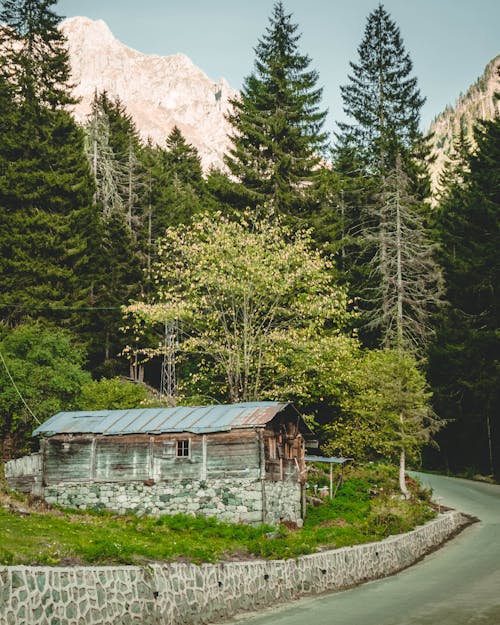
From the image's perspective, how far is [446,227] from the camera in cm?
5675

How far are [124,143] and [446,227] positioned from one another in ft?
107

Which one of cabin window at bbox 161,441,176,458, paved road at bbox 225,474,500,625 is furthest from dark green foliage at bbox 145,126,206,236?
paved road at bbox 225,474,500,625

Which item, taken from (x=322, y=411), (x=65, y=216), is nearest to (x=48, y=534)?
(x=322, y=411)

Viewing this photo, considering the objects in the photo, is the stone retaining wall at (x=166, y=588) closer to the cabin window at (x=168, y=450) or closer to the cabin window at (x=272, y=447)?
the cabin window at (x=272, y=447)

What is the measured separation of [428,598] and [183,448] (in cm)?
1145

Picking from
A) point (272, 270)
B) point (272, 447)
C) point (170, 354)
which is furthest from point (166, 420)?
point (272, 270)

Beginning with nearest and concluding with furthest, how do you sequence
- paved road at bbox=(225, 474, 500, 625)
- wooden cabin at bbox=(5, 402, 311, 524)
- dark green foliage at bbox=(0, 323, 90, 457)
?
paved road at bbox=(225, 474, 500, 625)
wooden cabin at bbox=(5, 402, 311, 524)
dark green foliage at bbox=(0, 323, 90, 457)

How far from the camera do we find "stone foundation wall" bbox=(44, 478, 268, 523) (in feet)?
78.5

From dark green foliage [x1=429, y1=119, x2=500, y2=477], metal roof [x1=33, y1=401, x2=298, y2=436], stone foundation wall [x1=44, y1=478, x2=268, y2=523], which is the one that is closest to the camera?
stone foundation wall [x1=44, y1=478, x2=268, y2=523]

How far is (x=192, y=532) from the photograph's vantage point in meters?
22.4

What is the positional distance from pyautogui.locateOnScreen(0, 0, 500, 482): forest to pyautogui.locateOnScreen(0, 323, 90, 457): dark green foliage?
94 millimetres

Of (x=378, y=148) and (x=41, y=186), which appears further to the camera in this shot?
(x=378, y=148)

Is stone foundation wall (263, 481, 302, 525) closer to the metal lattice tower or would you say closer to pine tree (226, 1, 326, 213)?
the metal lattice tower

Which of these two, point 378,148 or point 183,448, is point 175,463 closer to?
point 183,448
